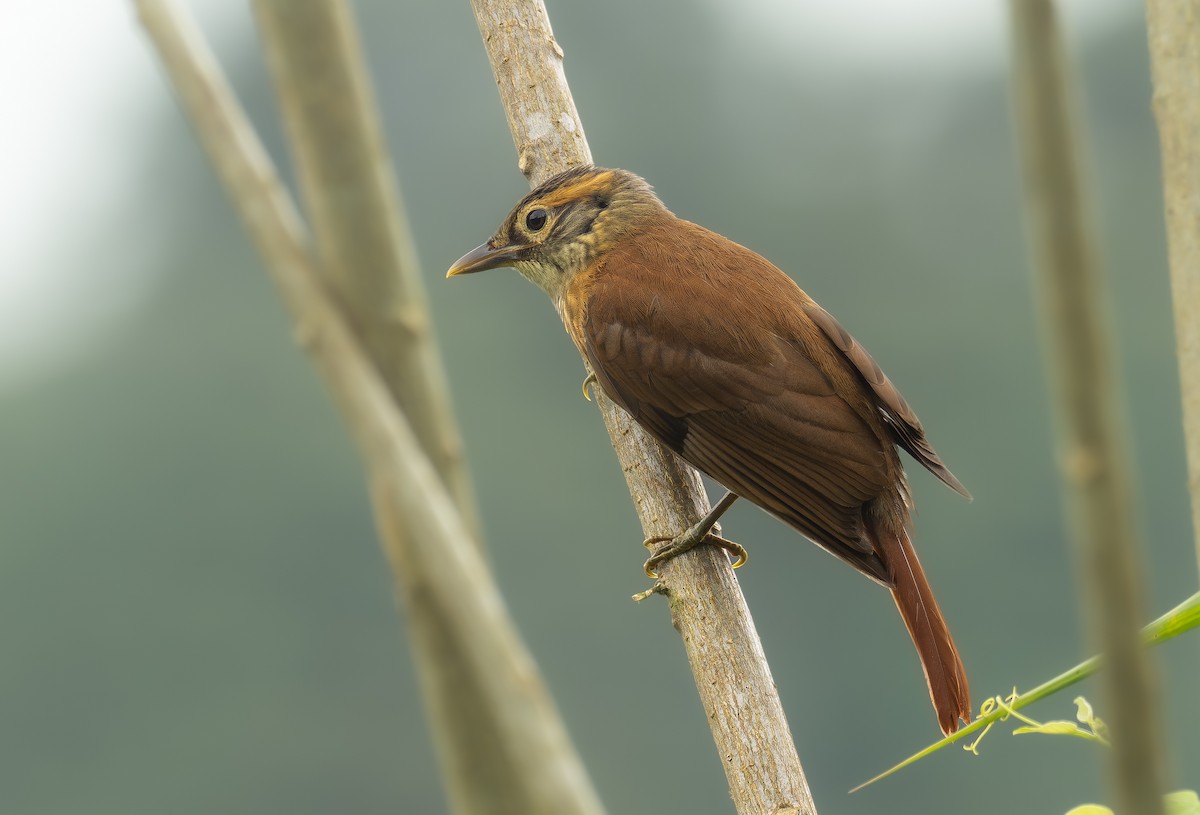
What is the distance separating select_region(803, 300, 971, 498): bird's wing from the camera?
3.81 metres

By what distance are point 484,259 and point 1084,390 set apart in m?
3.84

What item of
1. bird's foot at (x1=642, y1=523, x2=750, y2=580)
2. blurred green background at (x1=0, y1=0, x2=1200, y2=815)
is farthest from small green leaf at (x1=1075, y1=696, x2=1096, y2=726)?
blurred green background at (x1=0, y1=0, x2=1200, y2=815)

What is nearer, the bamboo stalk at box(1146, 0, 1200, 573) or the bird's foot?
the bamboo stalk at box(1146, 0, 1200, 573)

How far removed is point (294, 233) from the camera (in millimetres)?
978

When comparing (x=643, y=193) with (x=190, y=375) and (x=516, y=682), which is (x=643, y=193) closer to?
(x=516, y=682)

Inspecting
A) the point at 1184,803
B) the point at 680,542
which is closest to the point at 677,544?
the point at 680,542

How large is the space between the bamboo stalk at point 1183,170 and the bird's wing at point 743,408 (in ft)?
6.55

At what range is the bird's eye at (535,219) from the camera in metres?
4.35

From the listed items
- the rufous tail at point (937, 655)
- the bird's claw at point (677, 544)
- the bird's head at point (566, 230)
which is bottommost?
the rufous tail at point (937, 655)

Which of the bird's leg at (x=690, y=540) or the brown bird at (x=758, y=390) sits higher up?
the brown bird at (x=758, y=390)

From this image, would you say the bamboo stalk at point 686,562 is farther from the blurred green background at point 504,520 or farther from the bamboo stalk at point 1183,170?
the blurred green background at point 504,520

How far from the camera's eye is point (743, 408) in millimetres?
3838

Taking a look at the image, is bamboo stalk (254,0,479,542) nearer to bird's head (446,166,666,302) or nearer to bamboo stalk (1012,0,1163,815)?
bamboo stalk (1012,0,1163,815)

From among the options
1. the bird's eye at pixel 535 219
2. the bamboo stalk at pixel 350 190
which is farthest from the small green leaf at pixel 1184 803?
the bird's eye at pixel 535 219
